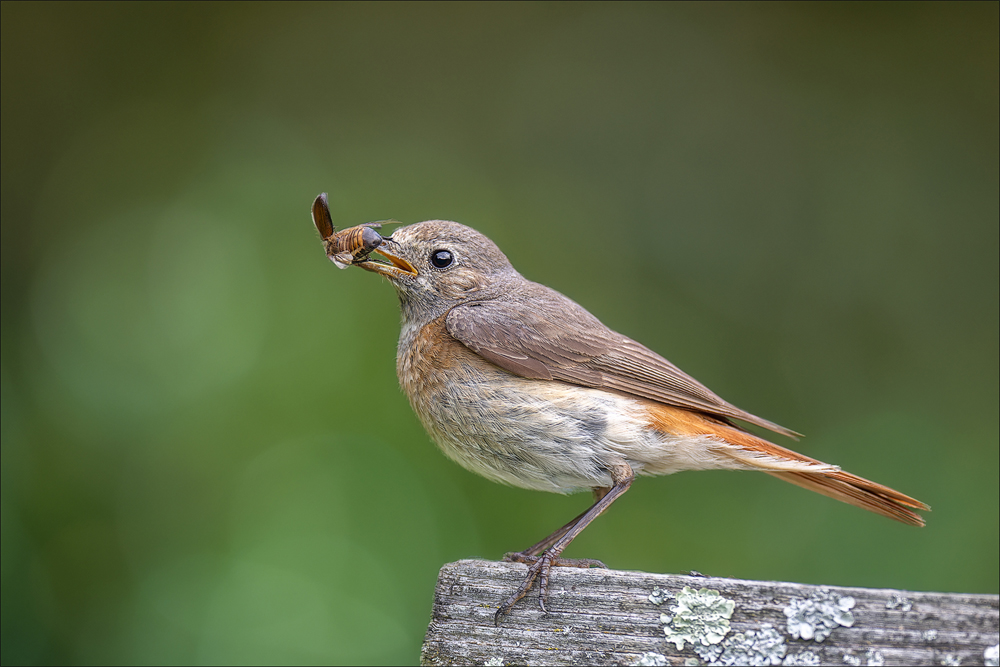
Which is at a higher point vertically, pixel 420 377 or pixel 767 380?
pixel 767 380

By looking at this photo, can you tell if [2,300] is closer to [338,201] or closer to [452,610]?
[338,201]

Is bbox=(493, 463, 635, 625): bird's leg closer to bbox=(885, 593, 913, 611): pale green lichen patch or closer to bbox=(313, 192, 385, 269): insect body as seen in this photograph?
bbox=(885, 593, 913, 611): pale green lichen patch

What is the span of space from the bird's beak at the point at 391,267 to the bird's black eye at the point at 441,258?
0.10m

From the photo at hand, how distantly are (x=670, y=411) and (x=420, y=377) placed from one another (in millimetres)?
954

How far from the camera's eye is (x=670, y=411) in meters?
3.05

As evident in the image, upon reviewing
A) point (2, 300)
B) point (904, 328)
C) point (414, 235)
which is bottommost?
point (2, 300)

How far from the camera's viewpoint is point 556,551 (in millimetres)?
2457

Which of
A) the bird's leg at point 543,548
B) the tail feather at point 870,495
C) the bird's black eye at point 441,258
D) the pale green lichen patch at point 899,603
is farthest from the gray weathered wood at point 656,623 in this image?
the bird's black eye at point 441,258

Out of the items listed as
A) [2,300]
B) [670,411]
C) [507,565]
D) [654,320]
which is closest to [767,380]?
[654,320]

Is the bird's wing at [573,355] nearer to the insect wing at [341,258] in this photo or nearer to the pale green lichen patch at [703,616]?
the insect wing at [341,258]

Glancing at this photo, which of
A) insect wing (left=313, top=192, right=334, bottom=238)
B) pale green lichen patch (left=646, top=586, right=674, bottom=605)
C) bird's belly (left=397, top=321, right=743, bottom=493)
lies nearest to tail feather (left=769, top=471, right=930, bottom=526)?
bird's belly (left=397, top=321, right=743, bottom=493)

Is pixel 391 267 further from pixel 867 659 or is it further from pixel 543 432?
pixel 867 659

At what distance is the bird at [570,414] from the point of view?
289 cm

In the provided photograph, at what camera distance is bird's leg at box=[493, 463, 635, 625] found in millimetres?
2064
